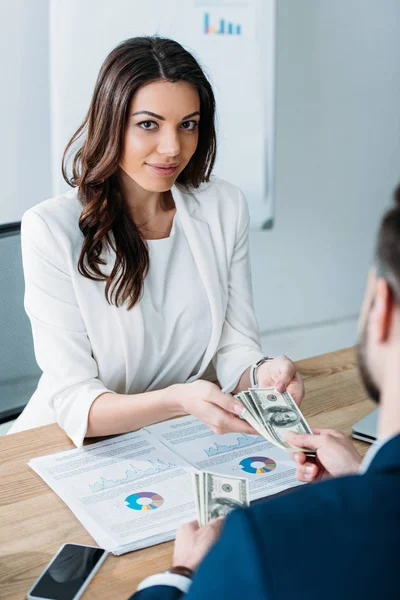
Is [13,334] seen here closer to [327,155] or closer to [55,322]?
[55,322]

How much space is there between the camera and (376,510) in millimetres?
812

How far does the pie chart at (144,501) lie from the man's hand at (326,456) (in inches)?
11.1

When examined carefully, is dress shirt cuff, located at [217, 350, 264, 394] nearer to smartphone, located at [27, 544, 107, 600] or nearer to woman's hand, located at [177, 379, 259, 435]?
woman's hand, located at [177, 379, 259, 435]

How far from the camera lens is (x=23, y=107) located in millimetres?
3957

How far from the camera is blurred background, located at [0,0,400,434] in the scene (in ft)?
11.6

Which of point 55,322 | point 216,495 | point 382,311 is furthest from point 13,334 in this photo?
point 382,311

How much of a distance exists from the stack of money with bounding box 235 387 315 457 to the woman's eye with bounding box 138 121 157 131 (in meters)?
0.77

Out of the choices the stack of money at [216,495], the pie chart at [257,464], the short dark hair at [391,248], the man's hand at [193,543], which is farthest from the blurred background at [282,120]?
the short dark hair at [391,248]

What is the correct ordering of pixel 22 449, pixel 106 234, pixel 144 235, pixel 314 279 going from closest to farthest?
pixel 22 449 < pixel 106 234 < pixel 144 235 < pixel 314 279

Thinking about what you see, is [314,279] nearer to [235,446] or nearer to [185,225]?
[185,225]

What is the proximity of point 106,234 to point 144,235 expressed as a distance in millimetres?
169

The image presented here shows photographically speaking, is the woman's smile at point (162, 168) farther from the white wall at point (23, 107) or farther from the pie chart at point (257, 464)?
the white wall at point (23, 107)

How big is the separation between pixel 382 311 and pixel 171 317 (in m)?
1.35

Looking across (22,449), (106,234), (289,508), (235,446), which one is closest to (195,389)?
(235,446)
